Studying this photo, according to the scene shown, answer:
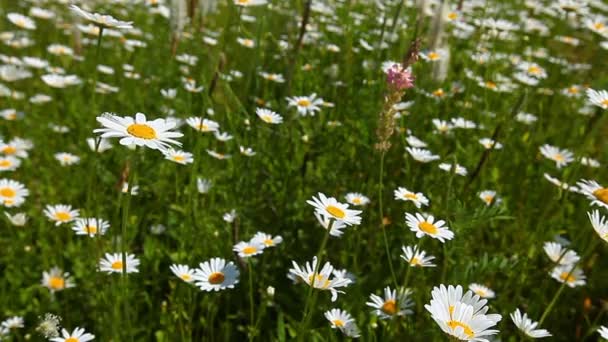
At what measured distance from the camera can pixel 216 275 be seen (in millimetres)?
1652

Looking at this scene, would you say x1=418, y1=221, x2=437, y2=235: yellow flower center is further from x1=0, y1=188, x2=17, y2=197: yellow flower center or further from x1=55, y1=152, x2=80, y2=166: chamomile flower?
x1=55, y1=152, x2=80, y2=166: chamomile flower

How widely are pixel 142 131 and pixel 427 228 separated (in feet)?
2.77

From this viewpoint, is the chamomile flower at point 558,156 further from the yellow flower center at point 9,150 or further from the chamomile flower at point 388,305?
the yellow flower center at point 9,150

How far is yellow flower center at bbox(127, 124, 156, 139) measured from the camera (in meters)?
1.22

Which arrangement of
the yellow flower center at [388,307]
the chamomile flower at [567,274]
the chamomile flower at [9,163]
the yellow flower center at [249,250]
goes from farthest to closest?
the chamomile flower at [9,163], the chamomile flower at [567,274], the yellow flower center at [249,250], the yellow flower center at [388,307]

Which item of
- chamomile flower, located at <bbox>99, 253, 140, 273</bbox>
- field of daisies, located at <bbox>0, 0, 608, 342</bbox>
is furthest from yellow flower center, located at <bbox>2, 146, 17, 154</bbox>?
chamomile flower, located at <bbox>99, 253, 140, 273</bbox>

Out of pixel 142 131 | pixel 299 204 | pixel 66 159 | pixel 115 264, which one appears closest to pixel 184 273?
pixel 115 264

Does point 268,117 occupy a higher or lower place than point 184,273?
higher

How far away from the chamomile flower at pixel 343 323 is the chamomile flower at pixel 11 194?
1.28 metres

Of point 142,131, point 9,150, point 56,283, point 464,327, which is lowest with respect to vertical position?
point 56,283

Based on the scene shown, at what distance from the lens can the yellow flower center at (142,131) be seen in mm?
1217

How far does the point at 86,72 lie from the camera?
3.81 meters

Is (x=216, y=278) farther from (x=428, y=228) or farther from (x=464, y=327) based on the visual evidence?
(x=464, y=327)

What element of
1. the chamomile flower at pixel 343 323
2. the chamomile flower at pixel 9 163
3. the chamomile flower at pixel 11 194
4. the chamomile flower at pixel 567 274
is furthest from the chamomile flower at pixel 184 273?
the chamomile flower at pixel 567 274
